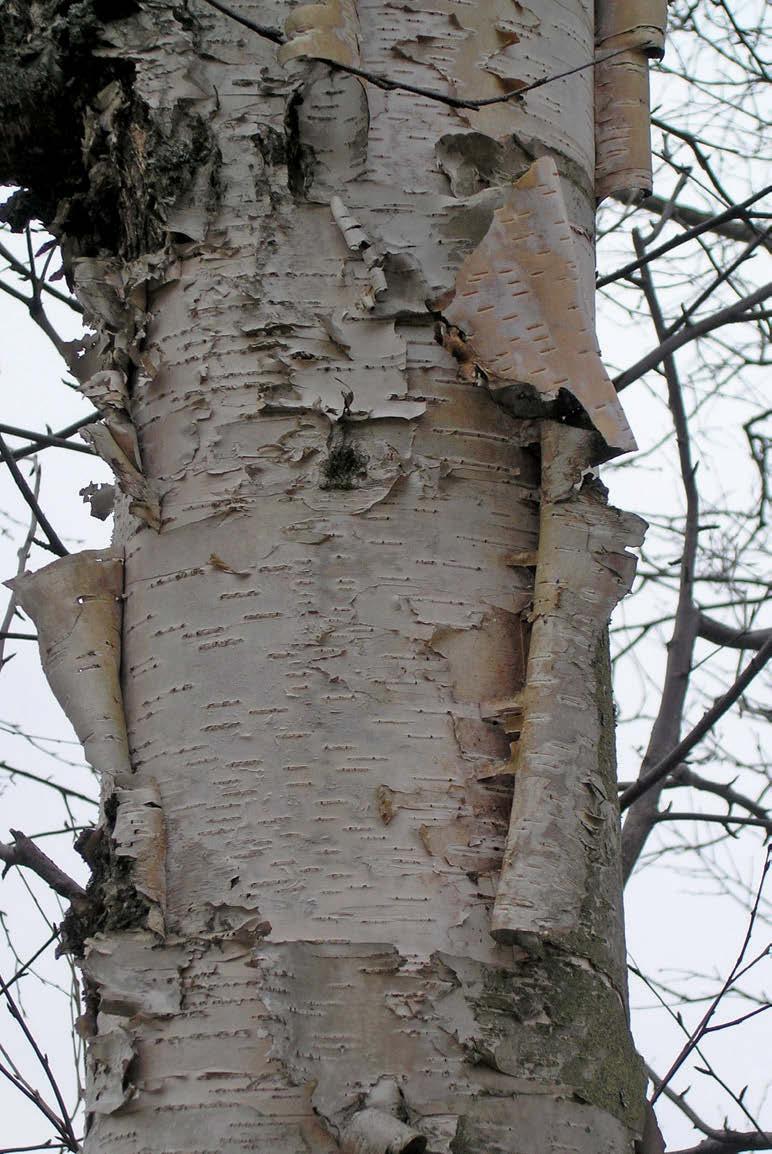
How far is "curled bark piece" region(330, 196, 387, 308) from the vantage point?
1.25 metres

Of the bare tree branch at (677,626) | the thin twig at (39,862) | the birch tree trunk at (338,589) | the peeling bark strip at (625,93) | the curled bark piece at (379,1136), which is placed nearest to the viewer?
the curled bark piece at (379,1136)

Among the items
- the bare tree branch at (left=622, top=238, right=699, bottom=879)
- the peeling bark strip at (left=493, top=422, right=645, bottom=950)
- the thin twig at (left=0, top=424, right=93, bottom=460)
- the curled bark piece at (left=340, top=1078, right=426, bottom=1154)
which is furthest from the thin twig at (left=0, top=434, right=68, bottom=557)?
the bare tree branch at (left=622, top=238, right=699, bottom=879)

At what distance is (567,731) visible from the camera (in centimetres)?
117

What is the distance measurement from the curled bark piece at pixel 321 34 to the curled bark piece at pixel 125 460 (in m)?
0.41

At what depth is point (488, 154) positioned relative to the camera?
1.35 metres

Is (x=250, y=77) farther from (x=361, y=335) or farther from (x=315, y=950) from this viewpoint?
(x=315, y=950)

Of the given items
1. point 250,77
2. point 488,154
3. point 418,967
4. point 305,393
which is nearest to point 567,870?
point 418,967

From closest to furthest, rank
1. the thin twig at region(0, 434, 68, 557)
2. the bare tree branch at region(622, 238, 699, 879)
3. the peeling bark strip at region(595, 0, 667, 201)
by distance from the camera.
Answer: the peeling bark strip at region(595, 0, 667, 201) → the thin twig at region(0, 434, 68, 557) → the bare tree branch at region(622, 238, 699, 879)

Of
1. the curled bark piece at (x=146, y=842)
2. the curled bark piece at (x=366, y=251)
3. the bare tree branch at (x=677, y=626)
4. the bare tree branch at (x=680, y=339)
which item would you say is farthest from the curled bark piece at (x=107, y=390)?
the bare tree branch at (x=677, y=626)

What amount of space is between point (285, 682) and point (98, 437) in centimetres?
34

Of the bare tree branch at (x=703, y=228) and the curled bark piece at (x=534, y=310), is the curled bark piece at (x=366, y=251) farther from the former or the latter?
the bare tree branch at (x=703, y=228)

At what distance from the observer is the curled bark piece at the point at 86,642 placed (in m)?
1.23

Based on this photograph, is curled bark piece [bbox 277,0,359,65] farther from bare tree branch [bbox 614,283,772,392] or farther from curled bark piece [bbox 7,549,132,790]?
bare tree branch [bbox 614,283,772,392]

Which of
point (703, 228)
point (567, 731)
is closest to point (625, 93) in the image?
point (703, 228)
